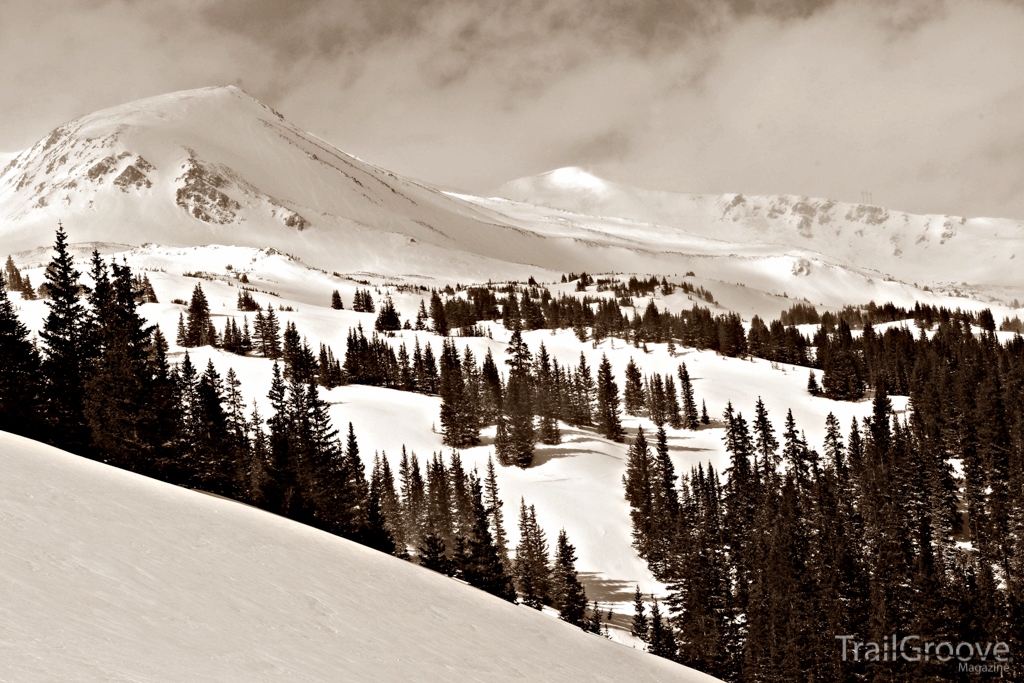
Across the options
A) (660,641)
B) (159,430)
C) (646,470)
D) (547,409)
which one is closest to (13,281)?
(547,409)

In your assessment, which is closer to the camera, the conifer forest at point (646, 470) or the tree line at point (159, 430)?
the tree line at point (159, 430)

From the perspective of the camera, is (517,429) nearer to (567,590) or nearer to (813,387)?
(567,590)

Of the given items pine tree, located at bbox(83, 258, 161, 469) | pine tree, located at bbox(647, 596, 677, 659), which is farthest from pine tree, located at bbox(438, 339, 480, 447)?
pine tree, located at bbox(83, 258, 161, 469)

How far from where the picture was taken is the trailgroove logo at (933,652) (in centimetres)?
5334

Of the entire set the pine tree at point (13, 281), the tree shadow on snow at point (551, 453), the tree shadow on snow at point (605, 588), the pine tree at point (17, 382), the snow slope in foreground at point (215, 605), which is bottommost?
the tree shadow on snow at point (605, 588)

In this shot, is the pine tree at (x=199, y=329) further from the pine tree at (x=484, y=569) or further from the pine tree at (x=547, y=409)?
the pine tree at (x=484, y=569)

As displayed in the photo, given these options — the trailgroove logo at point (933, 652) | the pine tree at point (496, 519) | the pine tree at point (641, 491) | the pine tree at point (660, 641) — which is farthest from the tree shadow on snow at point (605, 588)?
the trailgroove logo at point (933, 652)

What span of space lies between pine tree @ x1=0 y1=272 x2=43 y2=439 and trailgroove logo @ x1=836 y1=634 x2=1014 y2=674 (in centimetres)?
5340

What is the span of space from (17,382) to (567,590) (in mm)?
44833

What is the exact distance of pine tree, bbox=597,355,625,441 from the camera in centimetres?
12662

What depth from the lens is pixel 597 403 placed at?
Answer: 14400 cm

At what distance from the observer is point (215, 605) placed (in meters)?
15.3

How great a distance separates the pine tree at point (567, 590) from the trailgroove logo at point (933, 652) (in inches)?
781

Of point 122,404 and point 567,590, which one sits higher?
point 122,404
